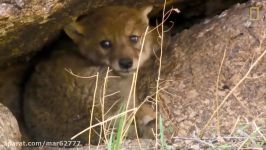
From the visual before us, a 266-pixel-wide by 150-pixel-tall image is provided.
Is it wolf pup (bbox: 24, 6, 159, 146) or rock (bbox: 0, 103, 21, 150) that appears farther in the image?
wolf pup (bbox: 24, 6, 159, 146)

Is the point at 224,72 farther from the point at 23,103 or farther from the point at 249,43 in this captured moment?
the point at 23,103

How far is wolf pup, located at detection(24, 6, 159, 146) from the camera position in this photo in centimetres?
434

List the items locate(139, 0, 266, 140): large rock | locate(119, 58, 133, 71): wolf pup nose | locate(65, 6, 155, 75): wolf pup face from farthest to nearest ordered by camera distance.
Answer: locate(65, 6, 155, 75): wolf pup face
locate(119, 58, 133, 71): wolf pup nose
locate(139, 0, 266, 140): large rock

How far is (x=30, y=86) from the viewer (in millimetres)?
4520

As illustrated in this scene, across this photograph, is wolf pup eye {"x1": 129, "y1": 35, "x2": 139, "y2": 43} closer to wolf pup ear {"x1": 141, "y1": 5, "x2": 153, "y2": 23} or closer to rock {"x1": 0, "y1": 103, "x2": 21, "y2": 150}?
wolf pup ear {"x1": 141, "y1": 5, "x2": 153, "y2": 23}

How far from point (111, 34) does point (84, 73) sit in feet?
1.00

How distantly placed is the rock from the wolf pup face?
0.98 meters

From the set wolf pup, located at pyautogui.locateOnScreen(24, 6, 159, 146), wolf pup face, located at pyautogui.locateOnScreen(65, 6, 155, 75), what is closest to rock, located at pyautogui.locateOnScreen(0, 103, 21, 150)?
wolf pup, located at pyautogui.locateOnScreen(24, 6, 159, 146)

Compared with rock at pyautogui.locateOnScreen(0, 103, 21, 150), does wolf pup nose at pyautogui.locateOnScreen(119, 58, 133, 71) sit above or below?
below

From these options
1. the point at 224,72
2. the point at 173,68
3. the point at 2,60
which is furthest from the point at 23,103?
the point at 224,72

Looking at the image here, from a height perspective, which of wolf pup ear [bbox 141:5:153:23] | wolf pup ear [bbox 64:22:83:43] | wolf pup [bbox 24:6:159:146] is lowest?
wolf pup [bbox 24:6:159:146]

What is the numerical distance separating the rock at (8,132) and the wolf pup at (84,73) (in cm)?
85

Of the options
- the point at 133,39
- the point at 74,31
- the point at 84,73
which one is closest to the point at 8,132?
the point at 84,73

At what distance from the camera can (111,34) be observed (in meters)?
4.46
